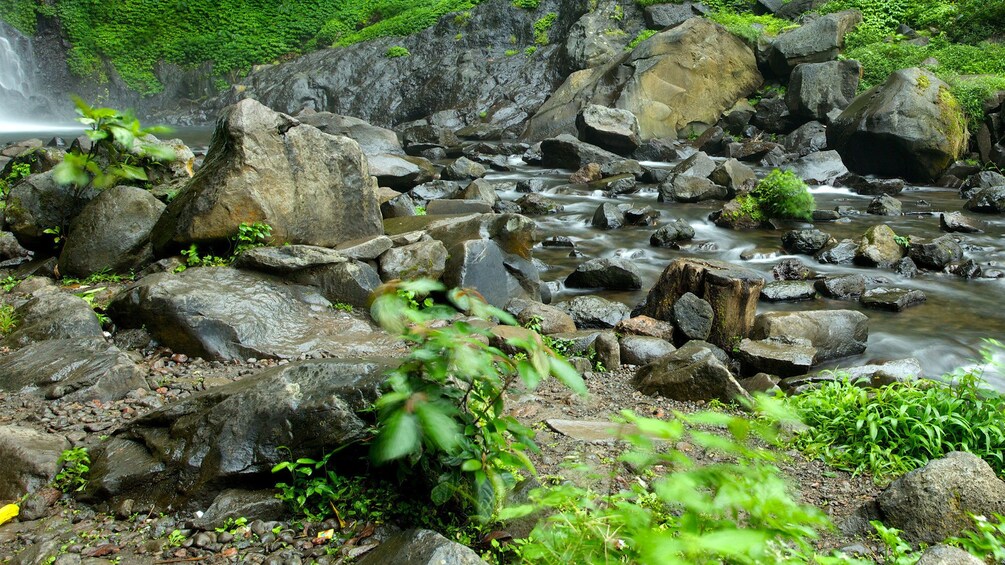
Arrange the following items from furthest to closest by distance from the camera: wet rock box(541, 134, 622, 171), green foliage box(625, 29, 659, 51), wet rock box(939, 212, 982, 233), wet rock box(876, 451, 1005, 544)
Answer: green foliage box(625, 29, 659, 51)
wet rock box(541, 134, 622, 171)
wet rock box(939, 212, 982, 233)
wet rock box(876, 451, 1005, 544)

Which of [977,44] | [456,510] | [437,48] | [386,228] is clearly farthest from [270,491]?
[437,48]

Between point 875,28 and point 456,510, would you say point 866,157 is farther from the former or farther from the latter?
point 456,510

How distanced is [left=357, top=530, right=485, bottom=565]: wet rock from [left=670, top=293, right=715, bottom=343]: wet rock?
5079mm

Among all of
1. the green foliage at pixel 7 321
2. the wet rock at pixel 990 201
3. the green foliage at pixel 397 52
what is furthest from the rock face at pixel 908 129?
the green foliage at pixel 397 52

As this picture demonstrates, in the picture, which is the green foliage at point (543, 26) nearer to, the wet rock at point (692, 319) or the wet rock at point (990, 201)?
the wet rock at point (990, 201)

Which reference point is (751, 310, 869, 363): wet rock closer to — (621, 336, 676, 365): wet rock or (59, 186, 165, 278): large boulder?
(621, 336, 676, 365): wet rock

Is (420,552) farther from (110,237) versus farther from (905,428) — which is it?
(110,237)

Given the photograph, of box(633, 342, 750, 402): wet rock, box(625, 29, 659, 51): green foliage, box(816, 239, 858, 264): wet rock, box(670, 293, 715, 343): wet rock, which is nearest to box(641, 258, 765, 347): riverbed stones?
box(670, 293, 715, 343): wet rock

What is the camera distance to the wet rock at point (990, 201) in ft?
44.4

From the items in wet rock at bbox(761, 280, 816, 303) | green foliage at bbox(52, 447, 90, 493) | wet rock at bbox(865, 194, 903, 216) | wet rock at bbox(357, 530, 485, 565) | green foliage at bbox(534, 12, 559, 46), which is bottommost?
wet rock at bbox(865, 194, 903, 216)

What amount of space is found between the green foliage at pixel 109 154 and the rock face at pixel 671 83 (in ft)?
52.8

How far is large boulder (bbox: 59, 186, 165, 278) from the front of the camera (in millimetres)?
6859

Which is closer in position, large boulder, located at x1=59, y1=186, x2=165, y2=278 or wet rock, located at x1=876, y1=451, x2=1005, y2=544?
wet rock, located at x1=876, y1=451, x2=1005, y2=544

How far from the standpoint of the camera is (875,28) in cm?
2270
